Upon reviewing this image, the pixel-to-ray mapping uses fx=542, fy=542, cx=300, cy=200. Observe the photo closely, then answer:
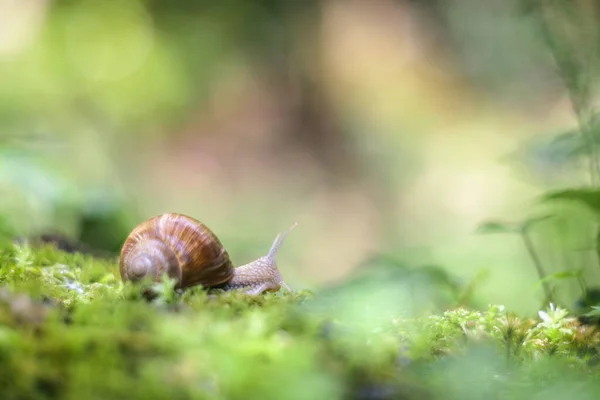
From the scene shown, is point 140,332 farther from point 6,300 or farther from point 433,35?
point 433,35

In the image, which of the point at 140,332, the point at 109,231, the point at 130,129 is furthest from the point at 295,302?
the point at 130,129

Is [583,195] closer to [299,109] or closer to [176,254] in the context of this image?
[176,254]

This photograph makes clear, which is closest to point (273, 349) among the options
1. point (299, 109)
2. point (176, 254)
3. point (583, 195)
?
point (176, 254)

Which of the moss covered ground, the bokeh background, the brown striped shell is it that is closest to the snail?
the brown striped shell

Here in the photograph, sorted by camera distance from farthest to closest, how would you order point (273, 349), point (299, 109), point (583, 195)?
point (299, 109), point (583, 195), point (273, 349)

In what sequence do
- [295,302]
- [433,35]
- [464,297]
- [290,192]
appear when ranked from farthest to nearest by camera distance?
[433,35]
[290,192]
[464,297]
[295,302]

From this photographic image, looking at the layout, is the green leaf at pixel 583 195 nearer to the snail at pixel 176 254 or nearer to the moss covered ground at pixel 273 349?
the moss covered ground at pixel 273 349

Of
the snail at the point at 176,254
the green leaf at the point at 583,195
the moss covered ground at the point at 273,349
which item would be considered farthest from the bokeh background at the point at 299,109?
the moss covered ground at the point at 273,349
